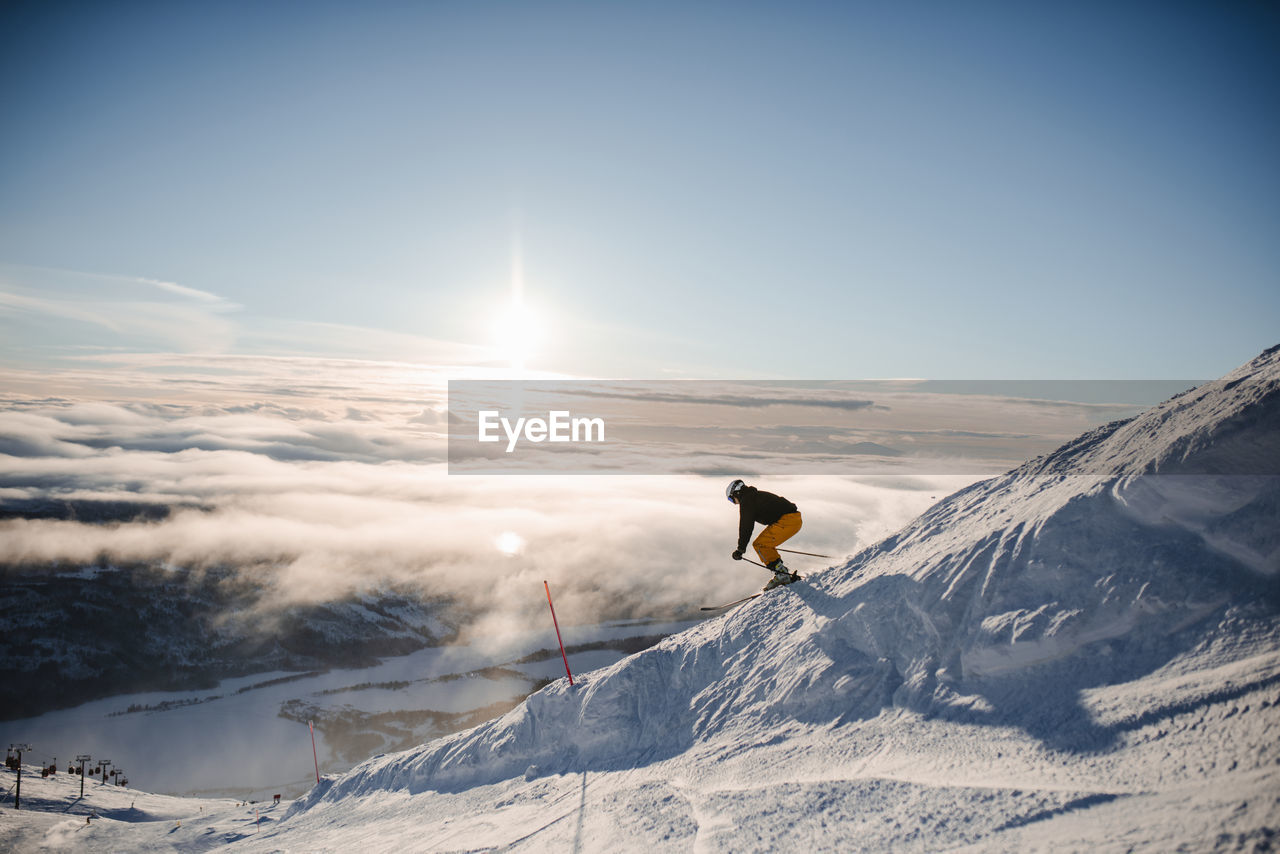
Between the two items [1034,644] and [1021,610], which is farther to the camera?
[1021,610]

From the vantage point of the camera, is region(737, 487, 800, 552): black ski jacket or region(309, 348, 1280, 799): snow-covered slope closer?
region(309, 348, 1280, 799): snow-covered slope

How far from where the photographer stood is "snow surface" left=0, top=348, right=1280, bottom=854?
6438mm

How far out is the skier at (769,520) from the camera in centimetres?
1360

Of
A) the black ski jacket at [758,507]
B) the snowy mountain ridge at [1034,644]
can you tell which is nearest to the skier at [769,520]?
the black ski jacket at [758,507]

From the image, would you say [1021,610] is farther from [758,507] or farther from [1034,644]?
[758,507]

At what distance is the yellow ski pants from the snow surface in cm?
93

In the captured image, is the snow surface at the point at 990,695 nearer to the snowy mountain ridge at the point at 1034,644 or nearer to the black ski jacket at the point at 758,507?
the snowy mountain ridge at the point at 1034,644

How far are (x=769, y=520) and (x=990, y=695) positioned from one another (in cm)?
591

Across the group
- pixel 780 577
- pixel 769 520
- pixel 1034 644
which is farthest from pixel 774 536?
pixel 1034 644

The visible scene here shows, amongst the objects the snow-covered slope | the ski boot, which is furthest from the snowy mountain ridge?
the ski boot

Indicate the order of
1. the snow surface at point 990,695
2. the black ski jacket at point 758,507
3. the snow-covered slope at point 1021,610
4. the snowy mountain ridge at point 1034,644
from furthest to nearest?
the black ski jacket at point 758,507 → the snow-covered slope at point 1021,610 → the snowy mountain ridge at point 1034,644 → the snow surface at point 990,695

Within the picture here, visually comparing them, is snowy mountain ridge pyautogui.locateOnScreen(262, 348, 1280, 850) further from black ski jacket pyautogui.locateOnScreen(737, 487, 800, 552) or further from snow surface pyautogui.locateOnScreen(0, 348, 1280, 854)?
black ski jacket pyautogui.locateOnScreen(737, 487, 800, 552)

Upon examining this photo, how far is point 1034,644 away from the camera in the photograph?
8.46m

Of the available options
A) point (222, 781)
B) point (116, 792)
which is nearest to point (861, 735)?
point (116, 792)
